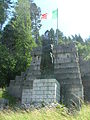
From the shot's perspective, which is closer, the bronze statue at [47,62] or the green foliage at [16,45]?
the bronze statue at [47,62]

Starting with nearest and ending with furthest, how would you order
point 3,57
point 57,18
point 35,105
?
point 35,105
point 57,18
point 3,57

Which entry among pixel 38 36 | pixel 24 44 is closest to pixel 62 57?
pixel 24 44

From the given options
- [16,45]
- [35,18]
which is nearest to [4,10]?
[16,45]

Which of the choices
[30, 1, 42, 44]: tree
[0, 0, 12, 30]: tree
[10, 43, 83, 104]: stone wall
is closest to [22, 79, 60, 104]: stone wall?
[10, 43, 83, 104]: stone wall

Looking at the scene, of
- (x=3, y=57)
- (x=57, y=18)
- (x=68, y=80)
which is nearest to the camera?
(x=68, y=80)

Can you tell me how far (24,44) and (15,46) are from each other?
41.6 inches

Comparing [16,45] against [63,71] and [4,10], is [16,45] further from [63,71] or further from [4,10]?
[63,71]

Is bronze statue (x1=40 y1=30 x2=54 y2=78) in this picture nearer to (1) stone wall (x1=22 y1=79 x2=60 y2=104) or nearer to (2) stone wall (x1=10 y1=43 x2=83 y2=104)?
(2) stone wall (x1=10 y1=43 x2=83 y2=104)

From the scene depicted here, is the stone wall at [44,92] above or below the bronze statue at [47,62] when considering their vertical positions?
below

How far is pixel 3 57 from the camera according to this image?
62.2ft

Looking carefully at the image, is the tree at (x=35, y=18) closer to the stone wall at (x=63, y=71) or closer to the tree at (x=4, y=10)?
the tree at (x=4, y=10)

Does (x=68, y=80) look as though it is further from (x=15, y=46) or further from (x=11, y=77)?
(x=15, y=46)

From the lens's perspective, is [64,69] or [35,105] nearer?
[35,105]

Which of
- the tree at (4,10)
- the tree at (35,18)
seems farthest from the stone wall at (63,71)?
the tree at (35,18)
